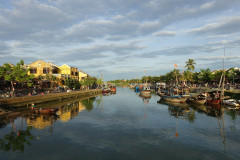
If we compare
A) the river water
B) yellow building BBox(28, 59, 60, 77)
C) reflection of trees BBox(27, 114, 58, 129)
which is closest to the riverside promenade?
reflection of trees BBox(27, 114, 58, 129)

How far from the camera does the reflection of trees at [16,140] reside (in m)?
20.0

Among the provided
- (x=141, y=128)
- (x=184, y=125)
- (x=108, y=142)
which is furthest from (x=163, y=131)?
(x=108, y=142)

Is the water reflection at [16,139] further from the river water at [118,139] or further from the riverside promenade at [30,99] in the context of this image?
the riverside promenade at [30,99]

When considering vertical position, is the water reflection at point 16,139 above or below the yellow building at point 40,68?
below

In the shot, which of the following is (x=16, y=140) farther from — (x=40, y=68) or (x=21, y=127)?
(x=40, y=68)

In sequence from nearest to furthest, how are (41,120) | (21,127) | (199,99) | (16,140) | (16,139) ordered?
(16,140), (16,139), (21,127), (41,120), (199,99)

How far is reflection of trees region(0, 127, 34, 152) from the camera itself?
20019 millimetres

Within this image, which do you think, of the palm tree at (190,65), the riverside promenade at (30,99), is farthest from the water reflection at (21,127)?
the palm tree at (190,65)

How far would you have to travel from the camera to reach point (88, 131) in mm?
25688

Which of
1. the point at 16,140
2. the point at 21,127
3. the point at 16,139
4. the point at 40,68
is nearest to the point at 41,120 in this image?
the point at 21,127

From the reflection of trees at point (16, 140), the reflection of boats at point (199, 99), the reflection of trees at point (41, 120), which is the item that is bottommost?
the reflection of trees at point (16, 140)

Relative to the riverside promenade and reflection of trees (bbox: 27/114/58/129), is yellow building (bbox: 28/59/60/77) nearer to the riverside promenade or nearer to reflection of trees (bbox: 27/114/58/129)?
the riverside promenade

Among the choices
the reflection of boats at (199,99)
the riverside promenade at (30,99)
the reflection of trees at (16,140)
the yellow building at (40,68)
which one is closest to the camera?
the reflection of trees at (16,140)

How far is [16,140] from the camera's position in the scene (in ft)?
72.9
